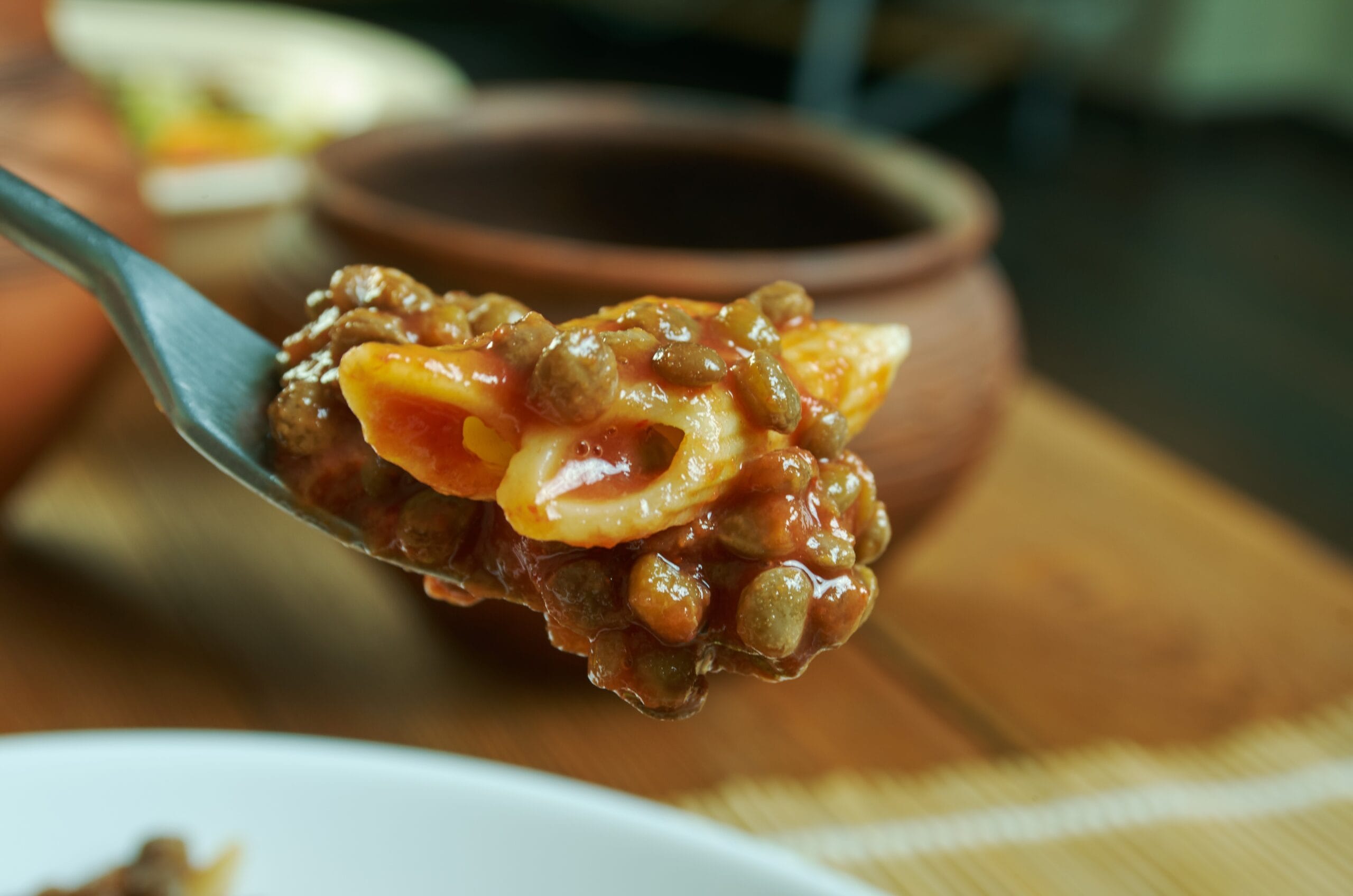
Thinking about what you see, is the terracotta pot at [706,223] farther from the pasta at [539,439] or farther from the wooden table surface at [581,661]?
the pasta at [539,439]

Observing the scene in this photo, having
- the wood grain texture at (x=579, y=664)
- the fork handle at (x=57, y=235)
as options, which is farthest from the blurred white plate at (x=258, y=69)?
the fork handle at (x=57, y=235)

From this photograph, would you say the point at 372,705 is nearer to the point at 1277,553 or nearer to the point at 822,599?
the point at 822,599

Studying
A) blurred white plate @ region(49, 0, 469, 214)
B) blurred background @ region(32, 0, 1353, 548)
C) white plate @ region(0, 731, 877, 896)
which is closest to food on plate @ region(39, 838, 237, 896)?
white plate @ region(0, 731, 877, 896)

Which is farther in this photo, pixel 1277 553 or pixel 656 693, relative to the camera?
pixel 1277 553

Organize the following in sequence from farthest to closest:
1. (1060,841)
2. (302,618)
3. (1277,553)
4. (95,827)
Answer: (1277,553) < (302,618) < (1060,841) < (95,827)

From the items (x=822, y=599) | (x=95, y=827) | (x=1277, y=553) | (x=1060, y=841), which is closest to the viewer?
(x=822, y=599)

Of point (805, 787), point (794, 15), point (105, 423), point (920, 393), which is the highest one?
point (920, 393)

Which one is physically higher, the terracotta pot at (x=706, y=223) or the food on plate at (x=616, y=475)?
the food on plate at (x=616, y=475)

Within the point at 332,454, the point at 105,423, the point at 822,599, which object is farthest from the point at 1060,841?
the point at 105,423
